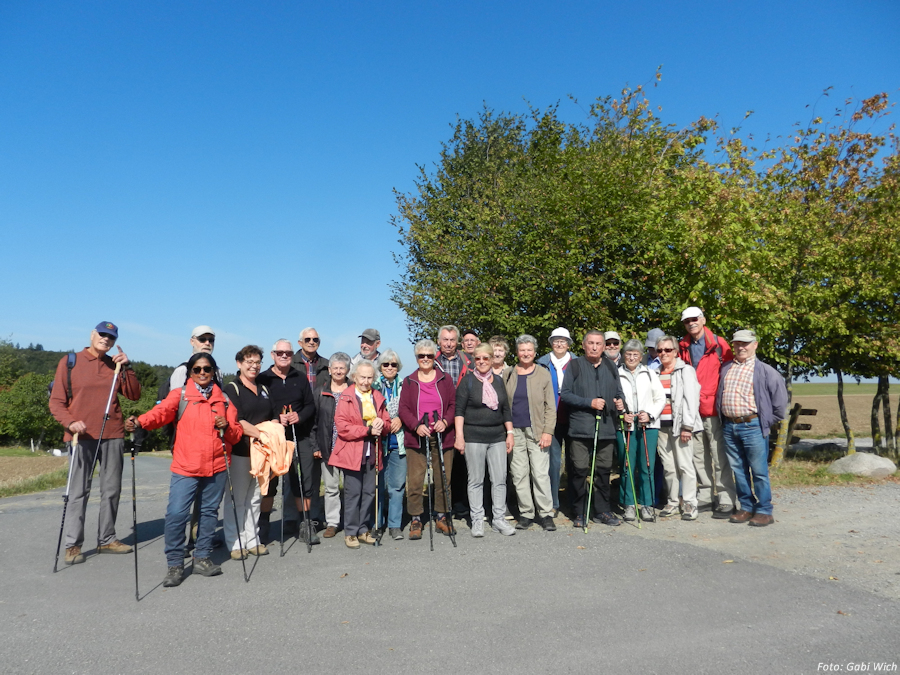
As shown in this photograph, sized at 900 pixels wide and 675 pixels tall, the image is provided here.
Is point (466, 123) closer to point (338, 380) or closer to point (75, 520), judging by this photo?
point (338, 380)

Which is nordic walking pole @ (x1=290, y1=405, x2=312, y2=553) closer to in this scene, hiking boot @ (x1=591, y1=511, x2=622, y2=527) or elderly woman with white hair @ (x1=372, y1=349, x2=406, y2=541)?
elderly woman with white hair @ (x1=372, y1=349, x2=406, y2=541)

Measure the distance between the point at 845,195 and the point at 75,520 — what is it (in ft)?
49.7

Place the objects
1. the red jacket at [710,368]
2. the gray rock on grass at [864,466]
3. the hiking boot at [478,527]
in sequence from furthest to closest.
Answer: the gray rock on grass at [864,466] → the red jacket at [710,368] → the hiking boot at [478,527]

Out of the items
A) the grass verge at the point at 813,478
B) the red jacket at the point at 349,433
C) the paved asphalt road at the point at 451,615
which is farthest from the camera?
the grass verge at the point at 813,478

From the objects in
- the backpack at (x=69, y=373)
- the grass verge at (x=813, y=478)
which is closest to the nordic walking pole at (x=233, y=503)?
the backpack at (x=69, y=373)

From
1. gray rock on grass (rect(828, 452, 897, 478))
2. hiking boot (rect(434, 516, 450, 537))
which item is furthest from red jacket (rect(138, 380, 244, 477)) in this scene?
gray rock on grass (rect(828, 452, 897, 478))

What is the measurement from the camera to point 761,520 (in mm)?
7035

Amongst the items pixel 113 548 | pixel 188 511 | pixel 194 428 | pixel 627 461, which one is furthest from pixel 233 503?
pixel 627 461

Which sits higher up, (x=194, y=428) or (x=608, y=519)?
(x=194, y=428)

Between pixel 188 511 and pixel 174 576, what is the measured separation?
0.56 meters

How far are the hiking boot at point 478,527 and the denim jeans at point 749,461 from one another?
3.20m

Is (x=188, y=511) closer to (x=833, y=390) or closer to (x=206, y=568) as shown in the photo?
(x=206, y=568)

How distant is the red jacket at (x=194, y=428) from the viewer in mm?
5461

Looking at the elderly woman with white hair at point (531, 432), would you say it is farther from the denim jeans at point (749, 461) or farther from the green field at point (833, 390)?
the green field at point (833, 390)
